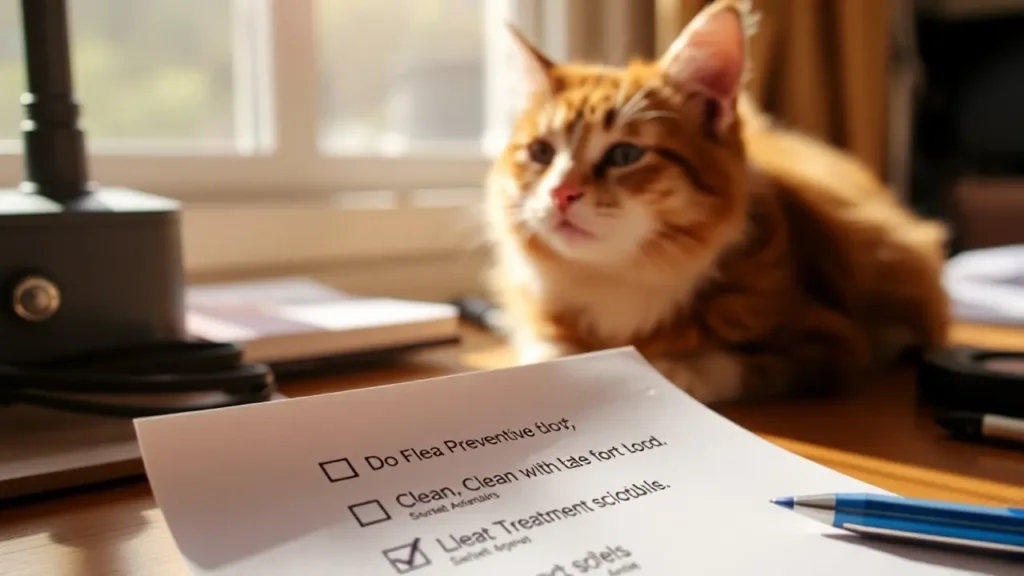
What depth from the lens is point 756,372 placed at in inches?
31.4

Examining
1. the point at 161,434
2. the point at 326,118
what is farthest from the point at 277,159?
the point at 161,434

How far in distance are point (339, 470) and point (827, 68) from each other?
5.21 ft

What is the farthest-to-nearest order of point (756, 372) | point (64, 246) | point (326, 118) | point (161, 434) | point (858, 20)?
point (858, 20)
point (326, 118)
point (756, 372)
point (64, 246)
point (161, 434)

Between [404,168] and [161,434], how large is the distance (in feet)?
3.45

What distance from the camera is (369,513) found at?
41cm

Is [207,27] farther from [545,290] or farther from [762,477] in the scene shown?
[762,477]

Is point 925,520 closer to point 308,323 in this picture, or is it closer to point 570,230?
point 570,230

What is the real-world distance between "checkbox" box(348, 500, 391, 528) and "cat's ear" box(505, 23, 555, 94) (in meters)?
0.59

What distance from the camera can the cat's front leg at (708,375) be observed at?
2.49ft

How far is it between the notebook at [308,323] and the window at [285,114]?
0.57ft

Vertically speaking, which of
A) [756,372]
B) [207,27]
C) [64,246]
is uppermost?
[207,27]

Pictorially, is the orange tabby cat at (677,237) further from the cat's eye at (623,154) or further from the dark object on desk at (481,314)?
the dark object on desk at (481,314)

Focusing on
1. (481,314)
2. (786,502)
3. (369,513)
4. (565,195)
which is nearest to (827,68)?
(481,314)

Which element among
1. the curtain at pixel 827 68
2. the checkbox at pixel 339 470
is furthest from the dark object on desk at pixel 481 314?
the curtain at pixel 827 68
